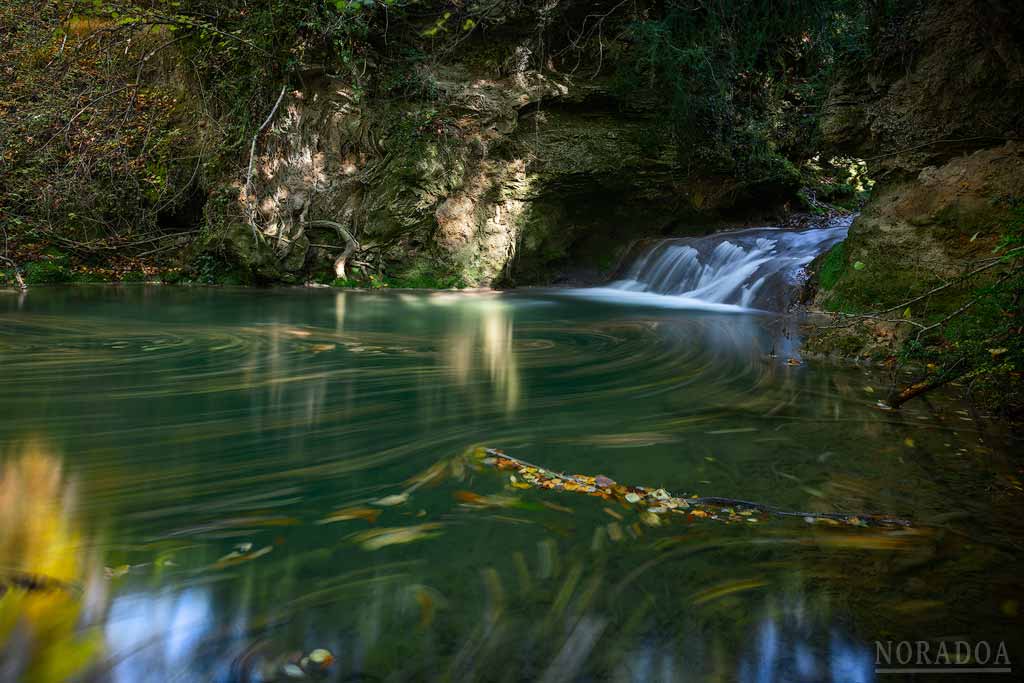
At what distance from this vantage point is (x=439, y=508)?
2691 mm

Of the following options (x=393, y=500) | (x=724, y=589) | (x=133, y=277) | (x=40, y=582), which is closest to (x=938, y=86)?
(x=724, y=589)

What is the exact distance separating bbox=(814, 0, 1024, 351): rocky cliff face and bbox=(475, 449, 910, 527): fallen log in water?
3.36 meters

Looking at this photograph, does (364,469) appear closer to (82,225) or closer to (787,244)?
(787,244)

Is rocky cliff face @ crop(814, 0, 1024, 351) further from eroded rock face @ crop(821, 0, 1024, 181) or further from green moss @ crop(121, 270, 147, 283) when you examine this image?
green moss @ crop(121, 270, 147, 283)

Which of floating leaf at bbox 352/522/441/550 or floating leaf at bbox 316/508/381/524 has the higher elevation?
floating leaf at bbox 316/508/381/524

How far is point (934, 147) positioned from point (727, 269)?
422 centimetres

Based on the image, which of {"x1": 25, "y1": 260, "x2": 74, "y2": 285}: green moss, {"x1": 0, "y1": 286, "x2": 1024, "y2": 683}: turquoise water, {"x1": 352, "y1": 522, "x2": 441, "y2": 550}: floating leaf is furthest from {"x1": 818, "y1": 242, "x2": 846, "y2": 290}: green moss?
{"x1": 25, "y1": 260, "x2": 74, "y2": 285}: green moss

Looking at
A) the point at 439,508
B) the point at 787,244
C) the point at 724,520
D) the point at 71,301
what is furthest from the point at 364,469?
the point at 787,244

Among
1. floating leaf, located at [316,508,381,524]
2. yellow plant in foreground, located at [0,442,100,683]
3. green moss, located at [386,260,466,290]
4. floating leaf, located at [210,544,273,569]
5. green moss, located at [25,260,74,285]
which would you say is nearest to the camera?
yellow plant in foreground, located at [0,442,100,683]

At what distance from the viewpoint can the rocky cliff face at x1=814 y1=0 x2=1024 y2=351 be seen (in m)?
5.98

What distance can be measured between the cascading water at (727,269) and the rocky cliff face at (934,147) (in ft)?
6.31

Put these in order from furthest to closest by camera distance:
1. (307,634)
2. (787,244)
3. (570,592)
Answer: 1. (787,244)
2. (570,592)
3. (307,634)

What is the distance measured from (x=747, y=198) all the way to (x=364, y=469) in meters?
11.6

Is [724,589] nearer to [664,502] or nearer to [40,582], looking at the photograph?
[664,502]
